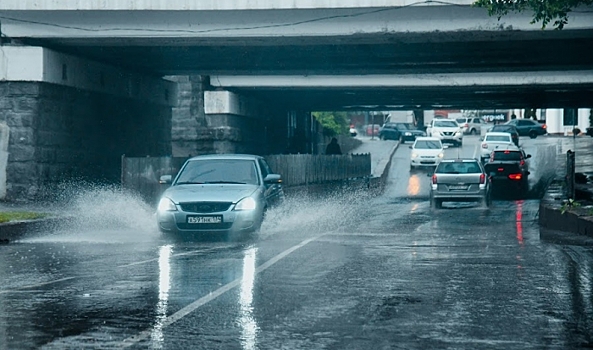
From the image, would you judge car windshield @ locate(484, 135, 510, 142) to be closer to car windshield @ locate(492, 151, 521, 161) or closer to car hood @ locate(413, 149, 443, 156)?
car hood @ locate(413, 149, 443, 156)

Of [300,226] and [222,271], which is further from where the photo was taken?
[300,226]

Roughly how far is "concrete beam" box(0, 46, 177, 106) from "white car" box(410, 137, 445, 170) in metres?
24.1

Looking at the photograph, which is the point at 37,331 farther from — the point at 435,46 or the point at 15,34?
the point at 435,46

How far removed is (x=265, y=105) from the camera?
52.4 m

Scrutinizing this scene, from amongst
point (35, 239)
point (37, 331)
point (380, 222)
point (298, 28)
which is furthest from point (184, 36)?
point (37, 331)

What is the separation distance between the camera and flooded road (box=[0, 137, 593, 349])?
8.51 m

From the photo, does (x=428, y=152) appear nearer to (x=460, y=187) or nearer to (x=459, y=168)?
(x=459, y=168)

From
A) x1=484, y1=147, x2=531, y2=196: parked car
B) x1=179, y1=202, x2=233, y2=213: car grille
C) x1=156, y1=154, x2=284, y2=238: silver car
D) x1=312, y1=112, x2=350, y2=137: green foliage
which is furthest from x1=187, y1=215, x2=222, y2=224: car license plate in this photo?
x1=312, y1=112, x2=350, y2=137: green foliage

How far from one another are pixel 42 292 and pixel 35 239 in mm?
9455

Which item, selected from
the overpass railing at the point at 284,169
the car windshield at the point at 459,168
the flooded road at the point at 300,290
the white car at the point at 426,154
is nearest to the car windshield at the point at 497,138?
the white car at the point at 426,154

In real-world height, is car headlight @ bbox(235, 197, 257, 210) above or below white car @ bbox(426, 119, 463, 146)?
below

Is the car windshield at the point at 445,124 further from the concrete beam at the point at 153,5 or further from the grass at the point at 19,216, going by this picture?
the grass at the point at 19,216

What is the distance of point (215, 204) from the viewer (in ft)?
62.9

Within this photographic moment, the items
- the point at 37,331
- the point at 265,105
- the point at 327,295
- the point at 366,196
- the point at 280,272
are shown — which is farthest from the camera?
the point at 265,105
